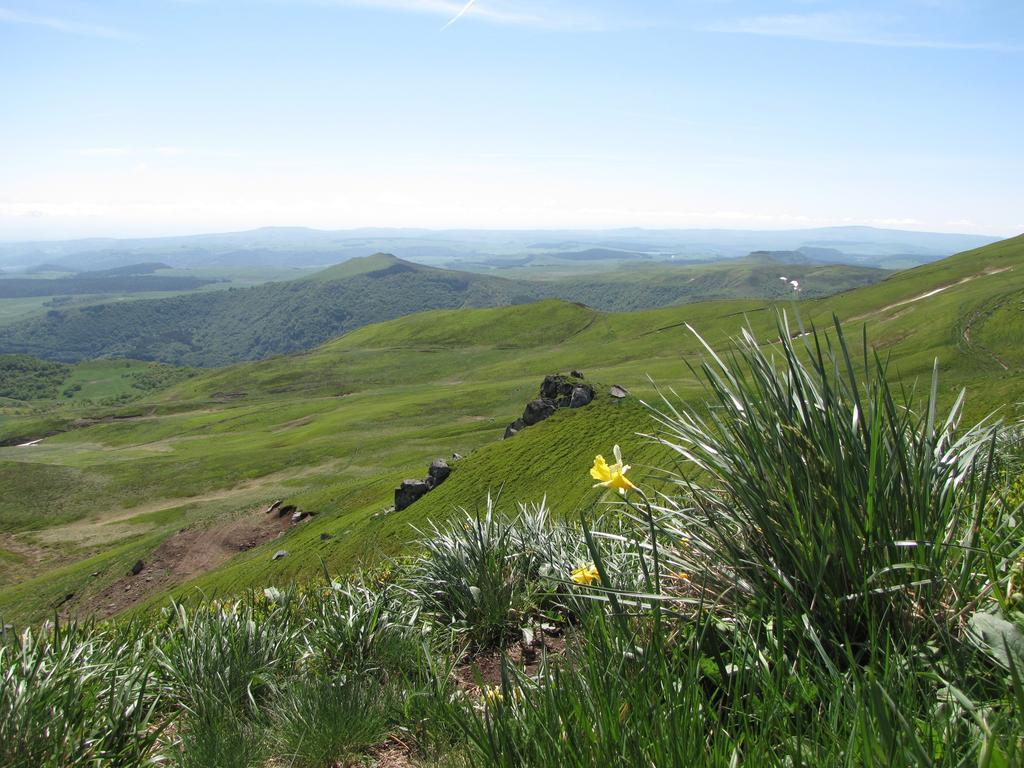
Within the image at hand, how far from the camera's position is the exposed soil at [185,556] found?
3034 centimetres

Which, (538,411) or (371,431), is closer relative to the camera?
(538,411)

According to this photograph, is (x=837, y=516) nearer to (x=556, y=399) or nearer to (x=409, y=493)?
(x=409, y=493)

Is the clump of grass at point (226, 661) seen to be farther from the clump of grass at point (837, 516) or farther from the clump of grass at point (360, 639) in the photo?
the clump of grass at point (837, 516)

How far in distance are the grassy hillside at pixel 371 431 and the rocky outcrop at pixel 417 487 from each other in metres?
1.33

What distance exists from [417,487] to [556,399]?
33.6 ft

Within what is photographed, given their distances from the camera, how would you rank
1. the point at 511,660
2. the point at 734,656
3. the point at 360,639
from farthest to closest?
the point at 360,639
the point at 511,660
the point at 734,656

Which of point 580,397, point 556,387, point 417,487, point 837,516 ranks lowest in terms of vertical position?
point 417,487

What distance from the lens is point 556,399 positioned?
1415 inches

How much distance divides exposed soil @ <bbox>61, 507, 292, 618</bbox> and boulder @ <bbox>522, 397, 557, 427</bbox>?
578 inches

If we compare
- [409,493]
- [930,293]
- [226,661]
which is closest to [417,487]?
[409,493]

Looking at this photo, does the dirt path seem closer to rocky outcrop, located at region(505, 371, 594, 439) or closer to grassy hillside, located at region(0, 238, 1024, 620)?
grassy hillside, located at region(0, 238, 1024, 620)

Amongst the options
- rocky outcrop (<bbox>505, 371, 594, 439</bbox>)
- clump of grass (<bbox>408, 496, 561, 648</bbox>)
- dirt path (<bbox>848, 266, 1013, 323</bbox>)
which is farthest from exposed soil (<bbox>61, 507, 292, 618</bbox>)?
dirt path (<bbox>848, 266, 1013, 323</bbox>)

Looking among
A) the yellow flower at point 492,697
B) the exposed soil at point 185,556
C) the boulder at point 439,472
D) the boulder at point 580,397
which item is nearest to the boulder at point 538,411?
the boulder at point 580,397

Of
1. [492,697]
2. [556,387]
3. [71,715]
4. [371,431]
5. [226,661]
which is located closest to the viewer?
[492,697]
